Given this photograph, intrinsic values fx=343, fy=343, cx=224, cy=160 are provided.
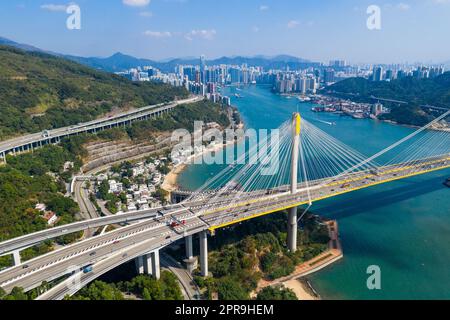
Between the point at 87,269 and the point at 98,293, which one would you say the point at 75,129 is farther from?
the point at 98,293

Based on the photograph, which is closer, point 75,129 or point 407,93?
point 75,129

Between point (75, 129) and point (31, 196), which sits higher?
point (75, 129)

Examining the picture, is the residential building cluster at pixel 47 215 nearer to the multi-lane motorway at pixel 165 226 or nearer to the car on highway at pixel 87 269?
the multi-lane motorway at pixel 165 226

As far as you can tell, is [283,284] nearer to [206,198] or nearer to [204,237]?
[204,237]

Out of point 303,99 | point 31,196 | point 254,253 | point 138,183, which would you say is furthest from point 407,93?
point 31,196

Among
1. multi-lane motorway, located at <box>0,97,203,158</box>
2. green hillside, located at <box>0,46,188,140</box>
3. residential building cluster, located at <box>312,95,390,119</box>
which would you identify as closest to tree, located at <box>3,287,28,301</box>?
multi-lane motorway, located at <box>0,97,203,158</box>
